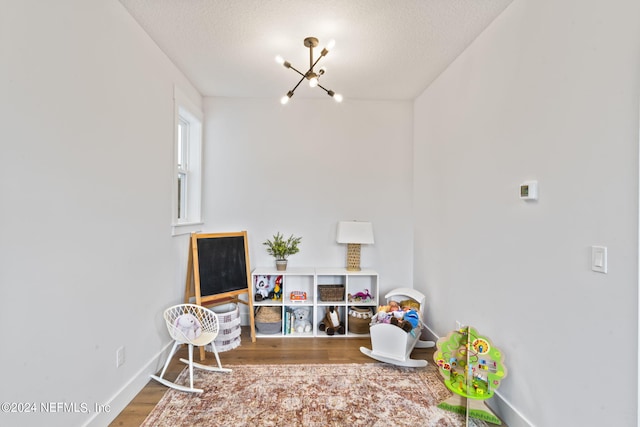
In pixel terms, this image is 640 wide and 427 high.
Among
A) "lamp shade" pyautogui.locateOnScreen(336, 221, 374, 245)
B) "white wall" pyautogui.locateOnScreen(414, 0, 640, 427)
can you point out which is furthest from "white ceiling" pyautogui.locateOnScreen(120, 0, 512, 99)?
"lamp shade" pyautogui.locateOnScreen(336, 221, 374, 245)

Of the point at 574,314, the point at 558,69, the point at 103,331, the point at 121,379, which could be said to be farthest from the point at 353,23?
the point at 121,379

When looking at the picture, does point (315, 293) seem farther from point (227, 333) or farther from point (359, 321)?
point (227, 333)

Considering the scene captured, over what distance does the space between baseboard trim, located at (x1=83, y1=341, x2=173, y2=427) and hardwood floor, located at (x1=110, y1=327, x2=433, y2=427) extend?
0.06 m

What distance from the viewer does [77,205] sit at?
160cm

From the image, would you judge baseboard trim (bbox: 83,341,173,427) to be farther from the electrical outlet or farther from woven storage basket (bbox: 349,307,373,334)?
woven storage basket (bbox: 349,307,373,334)

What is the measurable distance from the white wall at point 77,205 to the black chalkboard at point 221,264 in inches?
20.2

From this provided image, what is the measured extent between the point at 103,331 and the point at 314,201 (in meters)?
2.28

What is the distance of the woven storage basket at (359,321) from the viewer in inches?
125

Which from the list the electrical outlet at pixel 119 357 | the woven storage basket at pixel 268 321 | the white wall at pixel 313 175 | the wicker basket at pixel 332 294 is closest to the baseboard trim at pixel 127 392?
the electrical outlet at pixel 119 357

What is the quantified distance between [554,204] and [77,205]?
2.40m

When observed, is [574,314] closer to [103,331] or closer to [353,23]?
[353,23]

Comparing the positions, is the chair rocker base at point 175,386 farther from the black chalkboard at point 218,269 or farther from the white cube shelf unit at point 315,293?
the white cube shelf unit at point 315,293

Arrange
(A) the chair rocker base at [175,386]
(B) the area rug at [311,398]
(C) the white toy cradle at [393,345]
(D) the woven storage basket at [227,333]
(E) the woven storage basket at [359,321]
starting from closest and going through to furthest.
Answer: (B) the area rug at [311,398]
(A) the chair rocker base at [175,386]
(C) the white toy cradle at [393,345]
(D) the woven storage basket at [227,333]
(E) the woven storage basket at [359,321]

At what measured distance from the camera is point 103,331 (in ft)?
5.93
